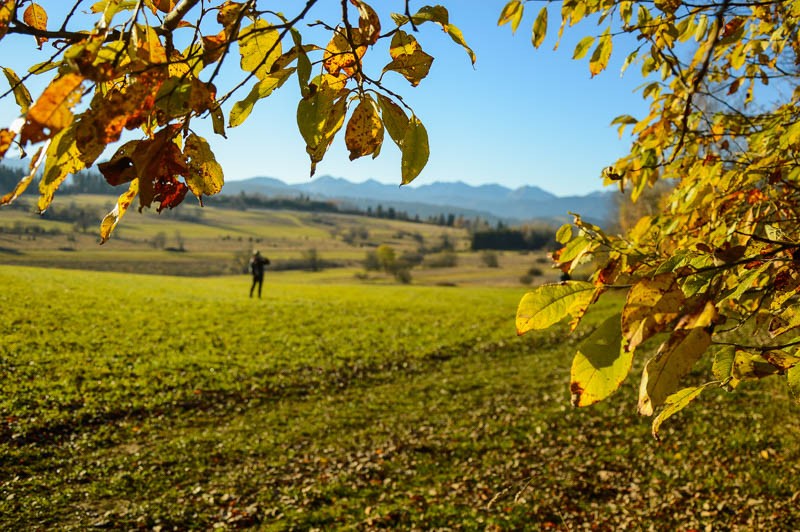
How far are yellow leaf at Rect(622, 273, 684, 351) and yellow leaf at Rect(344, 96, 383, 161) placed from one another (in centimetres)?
59

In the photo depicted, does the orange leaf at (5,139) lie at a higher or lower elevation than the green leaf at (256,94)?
lower

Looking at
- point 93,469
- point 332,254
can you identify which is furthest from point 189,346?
point 332,254

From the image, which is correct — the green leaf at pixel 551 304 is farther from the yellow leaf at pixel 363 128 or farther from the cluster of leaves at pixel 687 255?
the yellow leaf at pixel 363 128

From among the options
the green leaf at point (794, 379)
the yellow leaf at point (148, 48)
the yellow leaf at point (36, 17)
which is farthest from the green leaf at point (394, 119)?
the green leaf at point (794, 379)

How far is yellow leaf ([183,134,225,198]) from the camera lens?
3.55ft

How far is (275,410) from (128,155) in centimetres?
1055

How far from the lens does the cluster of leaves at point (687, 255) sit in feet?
2.84

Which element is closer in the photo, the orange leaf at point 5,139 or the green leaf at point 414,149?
the orange leaf at point 5,139

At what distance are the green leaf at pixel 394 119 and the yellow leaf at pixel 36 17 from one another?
850 millimetres

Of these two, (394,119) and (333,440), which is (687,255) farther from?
(333,440)

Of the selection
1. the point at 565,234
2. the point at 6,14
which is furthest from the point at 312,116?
the point at 565,234

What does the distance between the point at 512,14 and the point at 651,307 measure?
1.63 meters

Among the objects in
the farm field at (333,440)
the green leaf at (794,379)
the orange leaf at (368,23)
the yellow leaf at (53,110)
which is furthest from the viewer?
the farm field at (333,440)

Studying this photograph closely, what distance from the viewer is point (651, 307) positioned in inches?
A: 34.9
